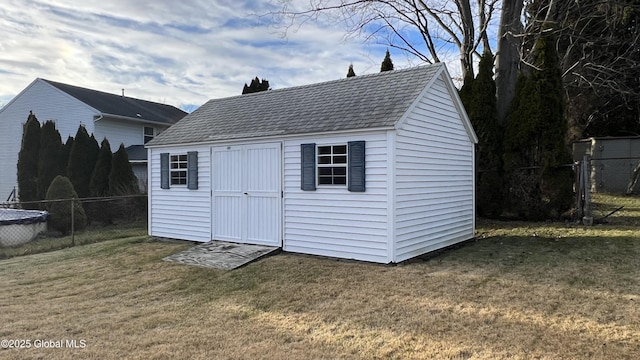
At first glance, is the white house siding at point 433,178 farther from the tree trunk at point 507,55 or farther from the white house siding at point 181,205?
the white house siding at point 181,205

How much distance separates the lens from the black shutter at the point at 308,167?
787cm

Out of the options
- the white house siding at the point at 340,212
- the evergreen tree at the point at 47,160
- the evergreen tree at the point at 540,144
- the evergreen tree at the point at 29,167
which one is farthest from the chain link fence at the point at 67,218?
the evergreen tree at the point at 540,144

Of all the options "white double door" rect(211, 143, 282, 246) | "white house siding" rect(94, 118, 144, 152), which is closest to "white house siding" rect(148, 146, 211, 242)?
"white double door" rect(211, 143, 282, 246)

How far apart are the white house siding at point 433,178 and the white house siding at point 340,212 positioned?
320 millimetres

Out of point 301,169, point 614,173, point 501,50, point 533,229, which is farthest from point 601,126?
point 301,169

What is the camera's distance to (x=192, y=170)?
9797 millimetres

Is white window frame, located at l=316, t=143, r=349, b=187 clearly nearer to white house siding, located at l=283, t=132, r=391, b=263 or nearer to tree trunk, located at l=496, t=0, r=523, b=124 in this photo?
white house siding, located at l=283, t=132, r=391, b=263

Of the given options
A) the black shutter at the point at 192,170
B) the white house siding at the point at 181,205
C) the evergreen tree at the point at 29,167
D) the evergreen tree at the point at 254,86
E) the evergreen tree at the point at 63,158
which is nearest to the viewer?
the white house siding at the point at 181,205

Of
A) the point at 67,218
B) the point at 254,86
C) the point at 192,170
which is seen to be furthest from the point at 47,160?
the point at 254,86

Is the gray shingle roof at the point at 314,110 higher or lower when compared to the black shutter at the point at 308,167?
higher

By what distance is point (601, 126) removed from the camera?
20906mm

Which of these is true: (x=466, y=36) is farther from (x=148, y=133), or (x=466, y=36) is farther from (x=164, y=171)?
(x=148, y=133)

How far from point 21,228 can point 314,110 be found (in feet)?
30.0

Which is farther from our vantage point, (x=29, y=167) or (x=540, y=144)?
(x=29, y=167)
